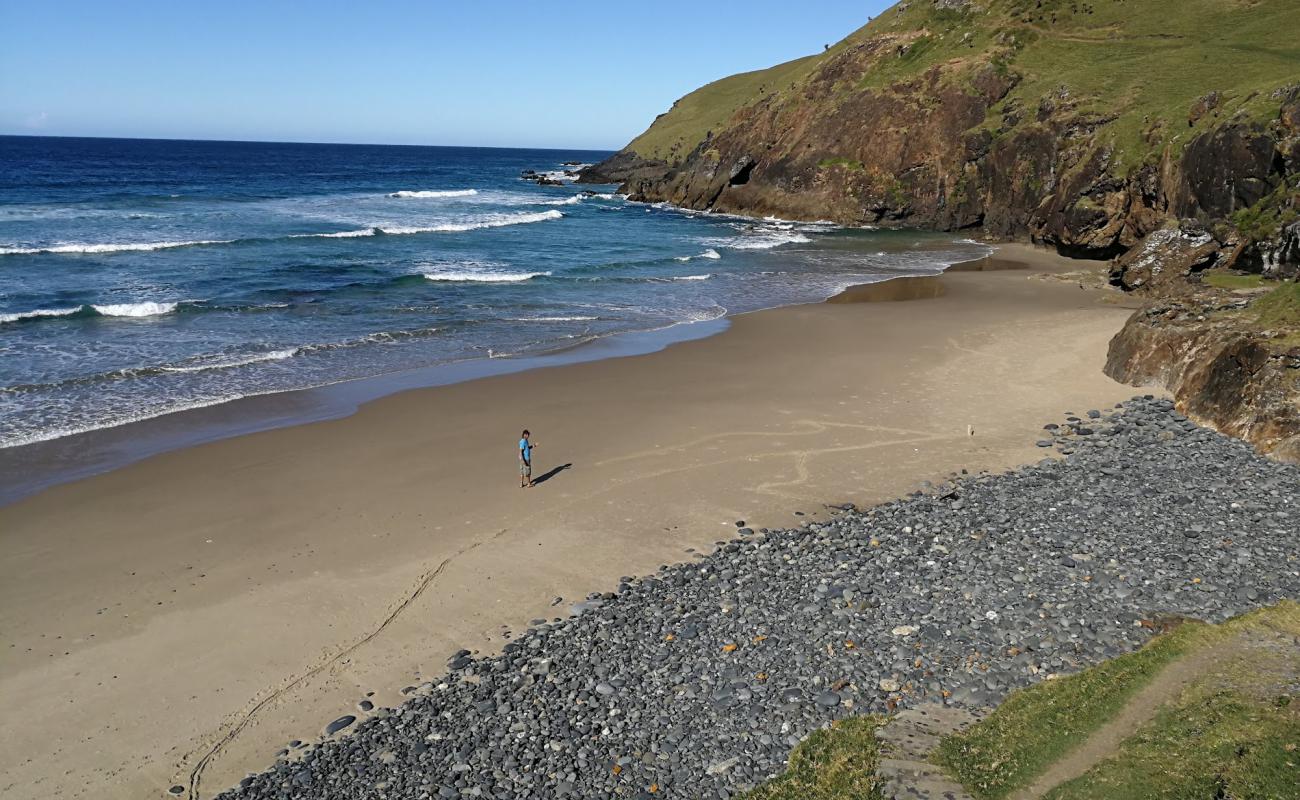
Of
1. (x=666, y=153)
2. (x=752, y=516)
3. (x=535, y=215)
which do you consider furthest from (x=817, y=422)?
(x=666, y=153)

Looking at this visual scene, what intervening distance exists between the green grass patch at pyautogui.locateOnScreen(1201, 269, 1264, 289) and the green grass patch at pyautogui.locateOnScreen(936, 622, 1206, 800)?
2424 cm

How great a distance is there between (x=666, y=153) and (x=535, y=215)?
49.7m

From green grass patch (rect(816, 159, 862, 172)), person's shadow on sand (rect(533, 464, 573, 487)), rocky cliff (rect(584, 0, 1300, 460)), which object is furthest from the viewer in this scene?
green grass patch (rect(816, 159, 862, 172))

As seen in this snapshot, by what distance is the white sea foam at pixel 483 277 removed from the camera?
145 ft

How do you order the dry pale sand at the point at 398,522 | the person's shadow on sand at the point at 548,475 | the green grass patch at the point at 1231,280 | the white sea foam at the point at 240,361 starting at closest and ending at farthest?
1. the dry pale sand at the point at 398,522
2. the person's shadow on sand at the point at 548,475
3. the white sea foam at the point at 240,361
4. the green grass patch at the point at 1231,280

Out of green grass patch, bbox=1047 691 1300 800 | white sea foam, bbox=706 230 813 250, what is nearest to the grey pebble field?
green grass patch, bbox=1047 691 1300 800

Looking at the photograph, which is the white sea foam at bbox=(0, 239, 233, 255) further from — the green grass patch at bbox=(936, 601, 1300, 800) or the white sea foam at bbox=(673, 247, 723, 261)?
the green grass patch at bbox=(936, 601, 1300, 800)

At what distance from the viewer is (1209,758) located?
8102mm

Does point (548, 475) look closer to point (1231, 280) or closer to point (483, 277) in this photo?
point (1231, 280)

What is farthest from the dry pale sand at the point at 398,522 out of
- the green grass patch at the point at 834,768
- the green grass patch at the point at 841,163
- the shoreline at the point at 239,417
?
the green grass patch at the point at 841,163

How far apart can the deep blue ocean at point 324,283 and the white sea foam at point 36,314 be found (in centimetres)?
13

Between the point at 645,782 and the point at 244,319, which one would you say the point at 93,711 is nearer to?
the point at 645,782

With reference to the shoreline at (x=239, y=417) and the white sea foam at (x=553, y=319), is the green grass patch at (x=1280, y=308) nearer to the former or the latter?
the shoreline at (x=239, y=417)

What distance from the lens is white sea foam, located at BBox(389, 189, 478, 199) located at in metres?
102
